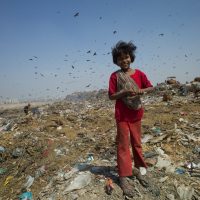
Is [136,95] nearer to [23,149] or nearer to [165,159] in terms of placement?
[165,159]

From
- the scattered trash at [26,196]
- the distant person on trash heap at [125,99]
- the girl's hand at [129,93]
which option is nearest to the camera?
the girl's hand at [129,93]

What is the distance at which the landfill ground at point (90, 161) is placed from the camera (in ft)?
10.2

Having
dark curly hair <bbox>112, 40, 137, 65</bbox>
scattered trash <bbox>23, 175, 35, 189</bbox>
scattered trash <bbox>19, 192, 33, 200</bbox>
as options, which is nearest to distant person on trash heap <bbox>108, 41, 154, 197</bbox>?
dark curly hair <bbox>112, 40, 137, 65</bbox>

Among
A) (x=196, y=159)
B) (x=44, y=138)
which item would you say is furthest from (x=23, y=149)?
(x=196, y=159)

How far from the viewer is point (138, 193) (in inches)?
115

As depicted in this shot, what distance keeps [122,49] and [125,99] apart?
0.56 meters

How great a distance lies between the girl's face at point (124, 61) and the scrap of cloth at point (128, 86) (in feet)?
0.26

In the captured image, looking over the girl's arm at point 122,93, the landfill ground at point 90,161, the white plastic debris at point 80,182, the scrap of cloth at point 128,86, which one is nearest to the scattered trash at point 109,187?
the landfill ground at point 90,161

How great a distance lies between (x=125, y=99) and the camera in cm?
289

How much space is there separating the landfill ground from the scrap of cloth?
935 mm

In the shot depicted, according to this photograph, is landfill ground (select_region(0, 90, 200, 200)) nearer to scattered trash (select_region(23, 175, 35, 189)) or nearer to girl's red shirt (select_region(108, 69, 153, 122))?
scattered trash (select_region(23, 175, 35, 189))

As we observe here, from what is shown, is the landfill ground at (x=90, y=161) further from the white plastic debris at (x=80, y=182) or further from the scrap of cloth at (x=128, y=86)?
the scrap of cloth at (x=128, y=86)

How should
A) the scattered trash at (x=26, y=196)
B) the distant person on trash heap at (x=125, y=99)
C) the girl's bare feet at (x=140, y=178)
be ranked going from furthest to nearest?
the scattered trash at (x=26, y=196)
the girl's bare feet at (x=140, y=178)
the distant person on trash heap at (x=125, y=99)

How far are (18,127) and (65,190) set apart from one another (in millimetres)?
4726
